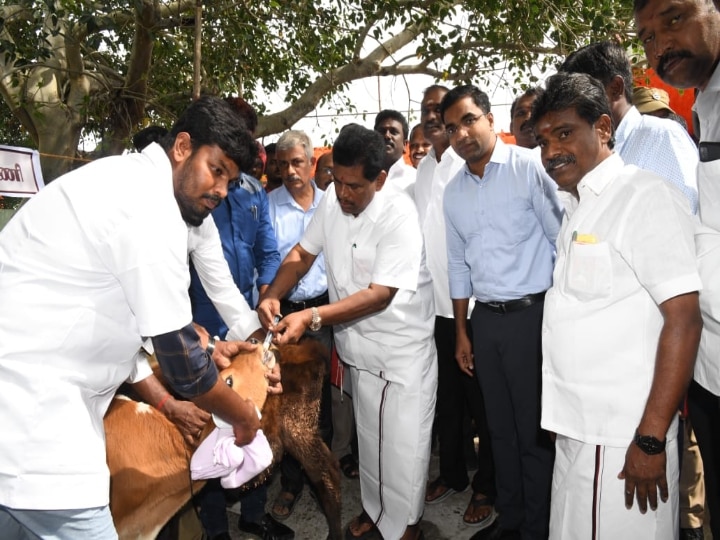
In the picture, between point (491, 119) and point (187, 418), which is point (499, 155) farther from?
point (187, 418)

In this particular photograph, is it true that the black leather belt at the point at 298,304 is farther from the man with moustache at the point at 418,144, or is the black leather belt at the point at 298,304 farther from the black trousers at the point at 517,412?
the man with moustache at the point at 418,144

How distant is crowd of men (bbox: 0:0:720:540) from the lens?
169 cm

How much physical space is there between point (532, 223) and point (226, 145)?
1.80m

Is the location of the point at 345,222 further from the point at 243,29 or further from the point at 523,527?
the point at 243,29

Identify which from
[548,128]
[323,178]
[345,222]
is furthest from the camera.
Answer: [323,178]

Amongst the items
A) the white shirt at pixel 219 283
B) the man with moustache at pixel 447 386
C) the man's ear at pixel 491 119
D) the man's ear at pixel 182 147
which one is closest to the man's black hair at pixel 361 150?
the man's ear at pixel 491 119

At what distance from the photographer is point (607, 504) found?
1.99 m

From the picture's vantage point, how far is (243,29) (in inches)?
263

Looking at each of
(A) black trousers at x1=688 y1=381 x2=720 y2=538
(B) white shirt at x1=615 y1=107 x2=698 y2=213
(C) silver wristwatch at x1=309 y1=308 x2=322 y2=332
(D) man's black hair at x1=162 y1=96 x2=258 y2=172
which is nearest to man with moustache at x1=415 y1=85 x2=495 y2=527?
(C) silver wristwatch at x1=309 y1=308 x2=322 y2=332

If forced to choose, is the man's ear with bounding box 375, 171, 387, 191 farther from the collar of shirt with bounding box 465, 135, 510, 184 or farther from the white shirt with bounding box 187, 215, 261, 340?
the white shirt with bounding box 187, 215, 261, 340

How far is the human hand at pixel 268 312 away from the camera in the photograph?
308cm

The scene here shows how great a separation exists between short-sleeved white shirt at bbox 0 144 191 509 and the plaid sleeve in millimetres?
55

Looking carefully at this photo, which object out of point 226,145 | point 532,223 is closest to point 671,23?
point 532,223

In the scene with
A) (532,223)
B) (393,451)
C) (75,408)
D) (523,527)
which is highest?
(532,223)
